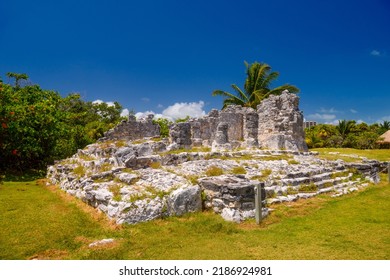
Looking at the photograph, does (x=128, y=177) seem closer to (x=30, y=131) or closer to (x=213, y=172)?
(x=213, y=172)

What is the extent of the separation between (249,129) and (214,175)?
10139 millimetres

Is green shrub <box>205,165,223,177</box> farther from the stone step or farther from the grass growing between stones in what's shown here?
the grass growing between stones

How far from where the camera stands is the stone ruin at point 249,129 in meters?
18.0

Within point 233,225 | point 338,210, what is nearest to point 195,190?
point 233,225

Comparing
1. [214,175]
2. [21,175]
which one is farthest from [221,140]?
[21,175]

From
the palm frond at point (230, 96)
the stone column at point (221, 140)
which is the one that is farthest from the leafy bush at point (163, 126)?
the stone column at point (221, 140)

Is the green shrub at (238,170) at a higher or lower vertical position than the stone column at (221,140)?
lower

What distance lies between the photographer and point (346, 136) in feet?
135

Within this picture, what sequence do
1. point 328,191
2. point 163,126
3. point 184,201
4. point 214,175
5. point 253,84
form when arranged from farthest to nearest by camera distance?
1. point 163,126
2. point 253,84
3. point 328,191
4. point 214,175
5. point 184,201

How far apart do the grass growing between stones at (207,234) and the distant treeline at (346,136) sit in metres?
30.3

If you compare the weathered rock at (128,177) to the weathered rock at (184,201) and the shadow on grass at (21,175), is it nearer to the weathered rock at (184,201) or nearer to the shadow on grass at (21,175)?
the weathered rock at (184,201)
